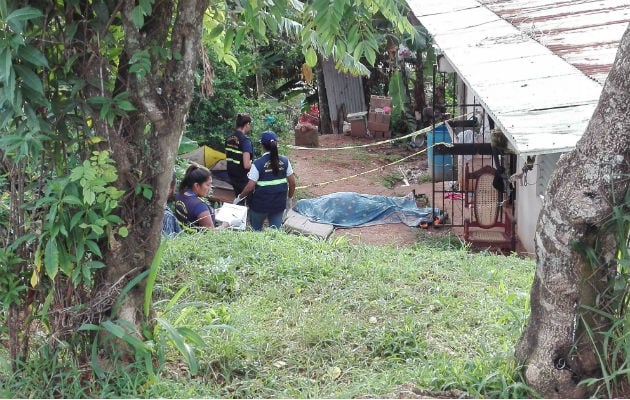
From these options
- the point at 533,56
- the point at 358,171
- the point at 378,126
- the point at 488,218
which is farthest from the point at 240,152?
the point at 378,126

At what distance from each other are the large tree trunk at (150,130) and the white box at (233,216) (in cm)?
428

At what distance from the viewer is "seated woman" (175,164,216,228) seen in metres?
7.15

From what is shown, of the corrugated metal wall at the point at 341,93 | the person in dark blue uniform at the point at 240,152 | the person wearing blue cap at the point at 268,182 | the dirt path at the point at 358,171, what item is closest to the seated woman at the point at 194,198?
the person wearing blue cap at the point at 268,182

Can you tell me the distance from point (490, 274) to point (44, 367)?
338 centimetres

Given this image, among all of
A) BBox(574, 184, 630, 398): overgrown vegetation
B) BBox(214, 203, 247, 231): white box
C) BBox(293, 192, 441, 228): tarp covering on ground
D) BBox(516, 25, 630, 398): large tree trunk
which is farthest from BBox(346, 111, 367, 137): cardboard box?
BBox(574, 184, 630, 398): overgrown vegetation

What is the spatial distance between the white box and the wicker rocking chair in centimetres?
311

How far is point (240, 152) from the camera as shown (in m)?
9.97

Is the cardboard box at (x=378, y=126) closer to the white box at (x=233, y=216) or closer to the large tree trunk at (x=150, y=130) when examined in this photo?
the white box at (x=233, y=216)

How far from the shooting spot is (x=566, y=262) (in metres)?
3.26

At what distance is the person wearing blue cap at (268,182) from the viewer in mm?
8391

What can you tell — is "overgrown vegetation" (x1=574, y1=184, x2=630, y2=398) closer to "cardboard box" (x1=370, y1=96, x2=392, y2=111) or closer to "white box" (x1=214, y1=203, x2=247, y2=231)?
"white box" (x1=214, y1=203, x2=247, y2=231)

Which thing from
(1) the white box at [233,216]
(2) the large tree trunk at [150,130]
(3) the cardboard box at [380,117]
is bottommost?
(1) the white box at [233,216]

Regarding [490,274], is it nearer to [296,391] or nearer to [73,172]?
[296,391]

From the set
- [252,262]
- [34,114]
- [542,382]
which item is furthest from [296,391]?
[252,262]
